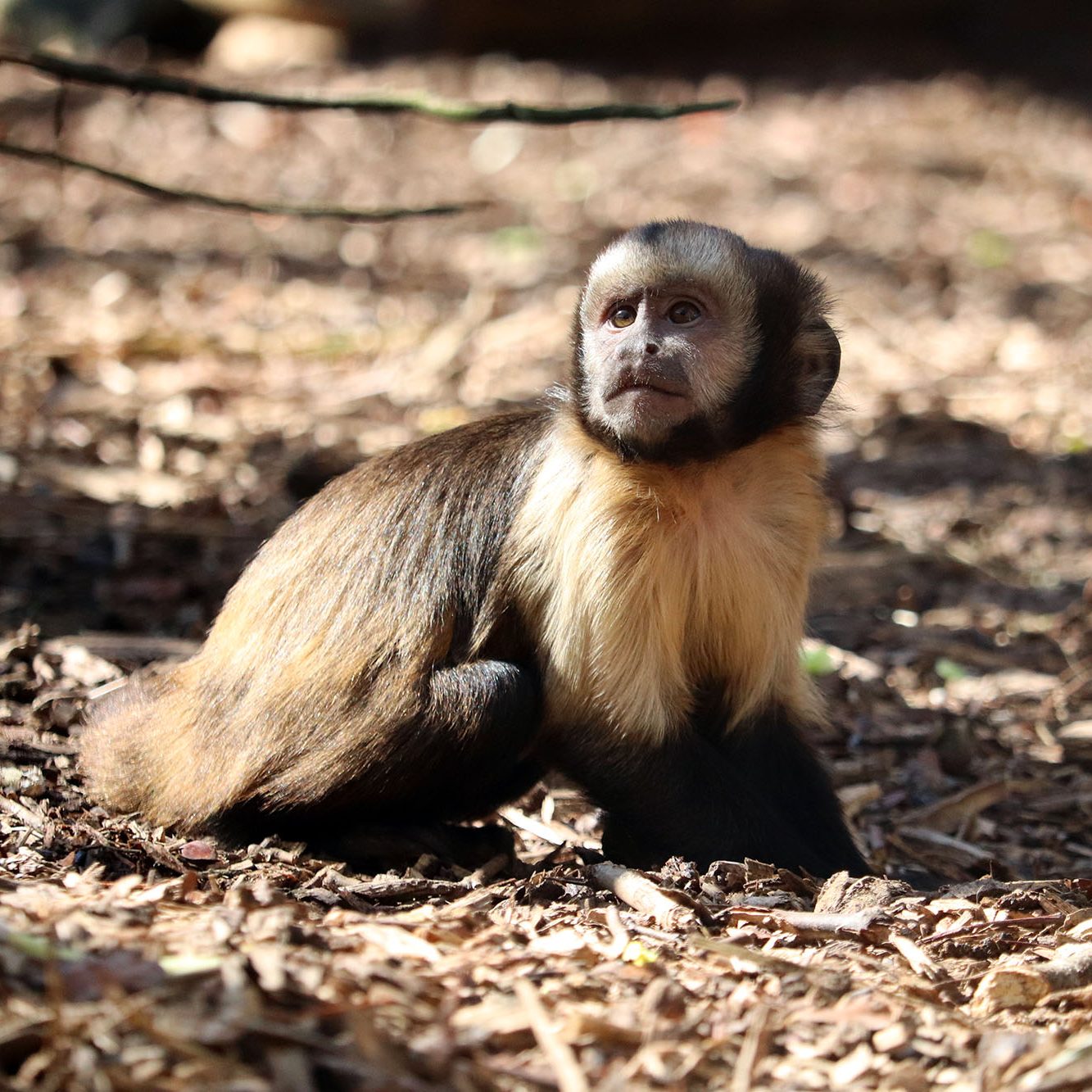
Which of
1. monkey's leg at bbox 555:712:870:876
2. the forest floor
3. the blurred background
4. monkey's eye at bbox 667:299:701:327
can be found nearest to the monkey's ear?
monkey's eye at bbox 667:299:701:327

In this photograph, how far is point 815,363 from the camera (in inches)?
191

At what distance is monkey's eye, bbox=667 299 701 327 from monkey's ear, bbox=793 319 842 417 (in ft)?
1.29

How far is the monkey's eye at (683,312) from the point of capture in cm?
464

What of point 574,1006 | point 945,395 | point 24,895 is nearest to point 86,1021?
point 24,895

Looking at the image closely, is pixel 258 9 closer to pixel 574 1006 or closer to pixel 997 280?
pixel 997 280

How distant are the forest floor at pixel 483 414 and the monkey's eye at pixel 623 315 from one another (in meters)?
1.71

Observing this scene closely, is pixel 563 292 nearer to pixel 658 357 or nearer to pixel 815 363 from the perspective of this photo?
pixel 815 363

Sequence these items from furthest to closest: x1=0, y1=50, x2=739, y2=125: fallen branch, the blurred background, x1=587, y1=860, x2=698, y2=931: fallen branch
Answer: the blurred background < x1=0, y1=50, x2=739, y2=125: fallen branch < x1=587, y1=860, x2=698, y2=931: fallen branch

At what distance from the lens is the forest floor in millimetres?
3105

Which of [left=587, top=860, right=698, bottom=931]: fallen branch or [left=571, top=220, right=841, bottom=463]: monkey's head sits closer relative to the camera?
[left=587, top=860, right=698, bottom=931]: fallen branch

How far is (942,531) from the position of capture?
8.13m

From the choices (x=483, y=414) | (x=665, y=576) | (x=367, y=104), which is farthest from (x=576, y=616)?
(x=483, y=414)

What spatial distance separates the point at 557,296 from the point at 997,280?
3646mm

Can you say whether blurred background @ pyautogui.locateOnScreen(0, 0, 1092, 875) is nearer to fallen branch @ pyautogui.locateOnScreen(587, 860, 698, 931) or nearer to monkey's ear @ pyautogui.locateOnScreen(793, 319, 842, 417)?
Result: monkey's ear @ pyautogui.locateOnScreen(793, 319, 842, 417)
